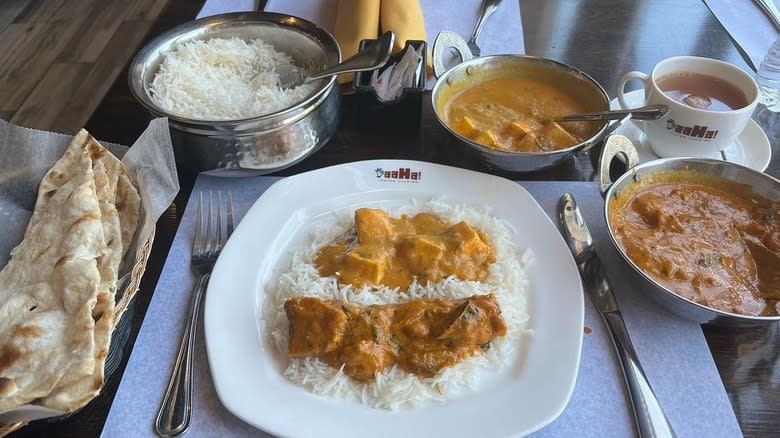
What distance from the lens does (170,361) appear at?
52.6 inches

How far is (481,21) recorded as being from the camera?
2.42 meters

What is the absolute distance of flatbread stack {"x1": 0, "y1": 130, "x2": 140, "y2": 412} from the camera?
1095mm

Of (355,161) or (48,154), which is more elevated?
A: (48,154)

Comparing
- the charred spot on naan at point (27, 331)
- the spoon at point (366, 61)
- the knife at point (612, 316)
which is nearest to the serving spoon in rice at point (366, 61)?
the spoon at point (366, 61)

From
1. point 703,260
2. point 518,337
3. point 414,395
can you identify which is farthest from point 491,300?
point 703,260

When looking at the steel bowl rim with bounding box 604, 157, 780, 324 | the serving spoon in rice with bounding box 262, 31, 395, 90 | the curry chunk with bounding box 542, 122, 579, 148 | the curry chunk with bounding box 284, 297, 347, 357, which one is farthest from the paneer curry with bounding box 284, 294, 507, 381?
the serving spoon in rice with bounding box 262, 31, 395, 90

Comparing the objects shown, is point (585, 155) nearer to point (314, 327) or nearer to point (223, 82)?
point (314, 327)

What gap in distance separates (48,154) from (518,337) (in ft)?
4.59

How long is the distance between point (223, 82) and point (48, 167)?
0.60 meters

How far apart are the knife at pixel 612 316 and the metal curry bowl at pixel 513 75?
168 mm

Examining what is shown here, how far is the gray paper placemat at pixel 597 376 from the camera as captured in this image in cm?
121

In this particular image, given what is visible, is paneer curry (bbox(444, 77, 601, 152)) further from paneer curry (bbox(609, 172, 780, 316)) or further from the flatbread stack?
the flatbread stack

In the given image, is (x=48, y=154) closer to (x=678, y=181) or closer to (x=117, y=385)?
(x=117, y=385)

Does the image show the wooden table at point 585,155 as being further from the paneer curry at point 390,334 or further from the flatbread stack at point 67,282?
the paneer curry at point 390,334
